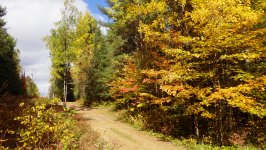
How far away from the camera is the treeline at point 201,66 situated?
1338 centimetres

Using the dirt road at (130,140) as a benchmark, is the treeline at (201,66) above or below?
above

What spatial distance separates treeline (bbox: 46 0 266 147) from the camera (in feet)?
43.9

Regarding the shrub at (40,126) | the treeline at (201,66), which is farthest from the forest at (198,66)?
the shrub at (40,126)

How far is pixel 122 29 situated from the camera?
28.0 m

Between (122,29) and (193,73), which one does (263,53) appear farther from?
(122,29)

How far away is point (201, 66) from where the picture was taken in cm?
1675

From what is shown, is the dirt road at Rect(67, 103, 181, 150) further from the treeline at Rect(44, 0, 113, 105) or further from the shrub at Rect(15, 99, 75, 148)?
the treeline at Rect(44, 0, 113, 105)

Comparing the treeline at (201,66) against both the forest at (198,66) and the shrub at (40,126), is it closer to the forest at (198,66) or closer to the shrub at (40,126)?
the forest at (198,66)

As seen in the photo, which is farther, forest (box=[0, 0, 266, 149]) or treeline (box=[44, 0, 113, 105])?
treeline (box=[44, 0, 113, 105])

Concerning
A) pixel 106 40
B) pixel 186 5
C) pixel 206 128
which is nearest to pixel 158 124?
pixel 206 128

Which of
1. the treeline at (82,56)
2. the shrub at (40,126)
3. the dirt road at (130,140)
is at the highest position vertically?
the treeline at (82,56)

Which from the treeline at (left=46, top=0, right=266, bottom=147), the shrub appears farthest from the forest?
the shrub

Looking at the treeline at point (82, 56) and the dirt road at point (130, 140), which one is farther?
the treeline at point (82, 56)

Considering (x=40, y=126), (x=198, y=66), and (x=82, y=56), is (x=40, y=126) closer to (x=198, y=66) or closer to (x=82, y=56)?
(x=198, y=66)
